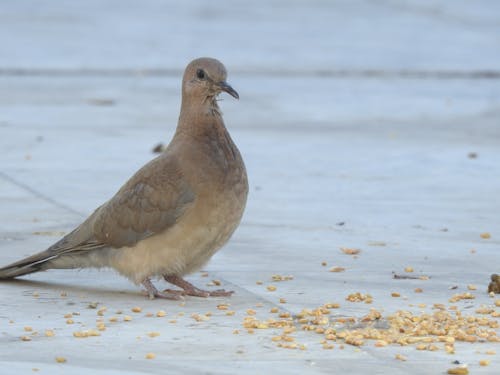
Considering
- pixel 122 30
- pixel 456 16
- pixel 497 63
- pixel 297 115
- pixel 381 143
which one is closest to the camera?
pixel 381 143

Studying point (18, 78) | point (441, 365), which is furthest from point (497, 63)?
point (441, 365)

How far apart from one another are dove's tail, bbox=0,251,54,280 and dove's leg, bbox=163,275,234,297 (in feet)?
1.96

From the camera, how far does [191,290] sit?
646cm

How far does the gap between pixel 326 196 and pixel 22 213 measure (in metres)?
2.08

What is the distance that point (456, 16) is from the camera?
21.7 metres

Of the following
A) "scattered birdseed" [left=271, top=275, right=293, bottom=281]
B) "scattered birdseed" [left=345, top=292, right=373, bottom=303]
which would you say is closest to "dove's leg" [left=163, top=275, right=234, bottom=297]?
"scattered birdseed" [left=271, top=275, right=293, bottom=281]

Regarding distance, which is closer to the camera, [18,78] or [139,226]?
[139,226]

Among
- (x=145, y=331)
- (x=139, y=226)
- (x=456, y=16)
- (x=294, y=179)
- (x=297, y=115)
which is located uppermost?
(x=456, y=16)

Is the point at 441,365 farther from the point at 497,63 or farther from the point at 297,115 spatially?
the point at 497,63

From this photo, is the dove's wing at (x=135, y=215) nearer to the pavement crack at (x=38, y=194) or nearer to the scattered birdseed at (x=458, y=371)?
the scattered birdseed at (x=458, y=371)

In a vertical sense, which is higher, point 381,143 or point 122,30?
point 122,30

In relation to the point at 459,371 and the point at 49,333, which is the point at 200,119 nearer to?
the point at 49,333

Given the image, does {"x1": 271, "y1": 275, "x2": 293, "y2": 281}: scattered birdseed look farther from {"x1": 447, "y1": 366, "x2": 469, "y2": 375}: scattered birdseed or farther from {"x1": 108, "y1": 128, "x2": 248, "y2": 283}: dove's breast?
{"x1": 447, "y1": 366, "x2": 469, "y2": 375}: scattered birdseed

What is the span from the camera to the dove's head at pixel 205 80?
6.65m
